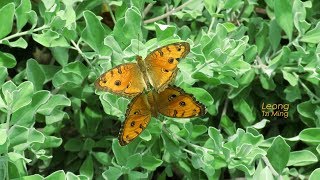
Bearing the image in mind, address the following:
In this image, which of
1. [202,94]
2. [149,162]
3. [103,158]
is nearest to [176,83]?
[202,94]

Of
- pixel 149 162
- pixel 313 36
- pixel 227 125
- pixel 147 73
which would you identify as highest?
pixel 147 73

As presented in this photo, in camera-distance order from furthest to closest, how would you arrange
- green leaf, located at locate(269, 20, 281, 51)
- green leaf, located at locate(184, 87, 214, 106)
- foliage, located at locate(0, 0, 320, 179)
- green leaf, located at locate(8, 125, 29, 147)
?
green leaf, located at locate(269, 20, 281, 51)
green leaf, located at locate(184, 87, 214, 106)
foliage, located at locate(0, 0, 320, 179)
green leaf, located at locate(8, 125, 29, 147)

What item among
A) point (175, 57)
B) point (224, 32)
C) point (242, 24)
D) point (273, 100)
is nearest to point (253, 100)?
point (273, 100)

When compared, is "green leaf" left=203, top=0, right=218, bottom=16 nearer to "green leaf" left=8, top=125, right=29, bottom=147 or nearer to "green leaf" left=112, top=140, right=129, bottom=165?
"green leaf" left=112, top=140, right=129, bottom=165

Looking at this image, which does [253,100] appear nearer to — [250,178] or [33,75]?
[250,178]

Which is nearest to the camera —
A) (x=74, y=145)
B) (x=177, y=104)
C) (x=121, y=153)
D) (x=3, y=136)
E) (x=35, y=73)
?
(x=3, y=136)

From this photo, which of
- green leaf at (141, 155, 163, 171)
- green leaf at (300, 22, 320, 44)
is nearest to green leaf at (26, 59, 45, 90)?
green leaf at (141, 155, 163, 171)

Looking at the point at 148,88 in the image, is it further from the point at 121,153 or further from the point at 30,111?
the point at 30,111
